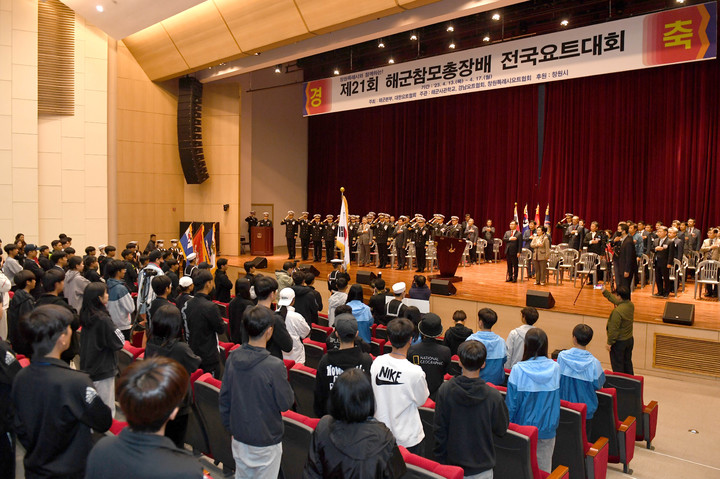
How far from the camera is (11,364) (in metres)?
2.84

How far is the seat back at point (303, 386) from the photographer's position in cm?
428

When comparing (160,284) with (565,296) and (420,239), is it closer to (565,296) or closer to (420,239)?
(565,296)

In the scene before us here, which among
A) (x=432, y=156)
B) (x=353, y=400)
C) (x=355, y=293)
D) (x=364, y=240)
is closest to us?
(x=353, y=400)

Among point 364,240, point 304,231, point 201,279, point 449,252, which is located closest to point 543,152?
point 364,240

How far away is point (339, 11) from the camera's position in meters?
10.2

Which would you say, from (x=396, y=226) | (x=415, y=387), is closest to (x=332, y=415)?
(x=415, y=387)

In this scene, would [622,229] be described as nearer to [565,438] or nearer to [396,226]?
[396,226]

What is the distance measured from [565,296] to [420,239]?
430 cm

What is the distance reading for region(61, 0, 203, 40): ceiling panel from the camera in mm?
11461

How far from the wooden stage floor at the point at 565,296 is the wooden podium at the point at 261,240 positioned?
2.31m

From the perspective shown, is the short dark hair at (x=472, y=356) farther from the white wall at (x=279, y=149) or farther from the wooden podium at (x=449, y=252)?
the white wall at (x=279, y=149)

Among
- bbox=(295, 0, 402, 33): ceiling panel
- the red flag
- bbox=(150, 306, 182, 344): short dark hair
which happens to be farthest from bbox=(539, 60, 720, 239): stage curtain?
bbox=(150, 306, 182, 344): short dark hair

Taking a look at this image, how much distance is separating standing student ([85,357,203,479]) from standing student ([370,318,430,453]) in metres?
1.49

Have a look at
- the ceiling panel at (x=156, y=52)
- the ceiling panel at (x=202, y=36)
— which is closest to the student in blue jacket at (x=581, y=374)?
the ceiling panel at (x=202, y=36)
